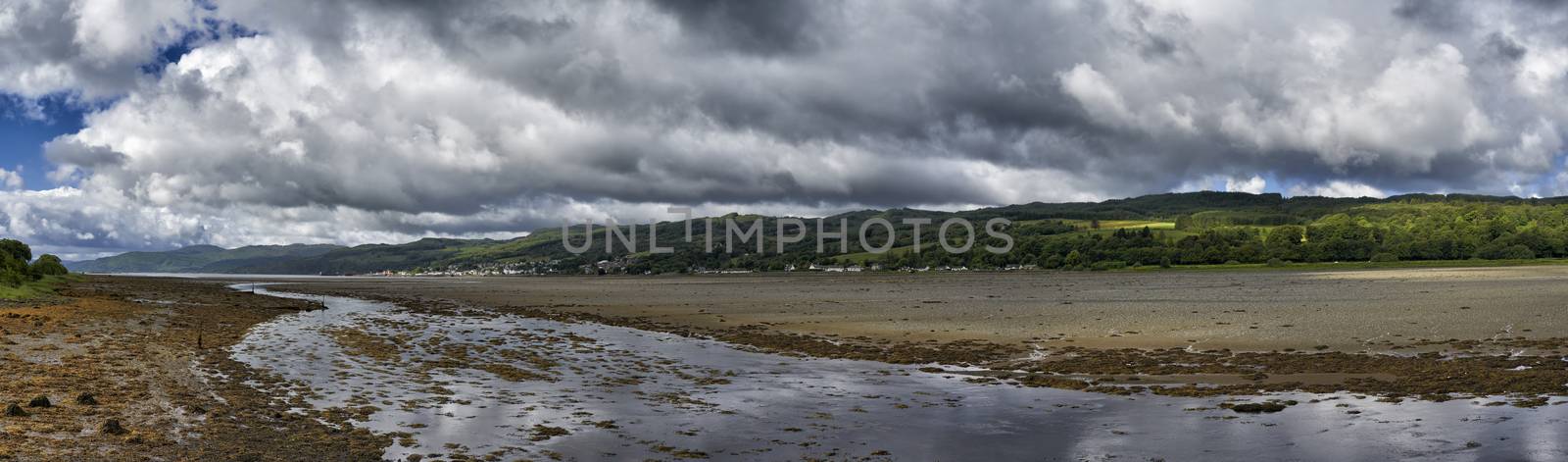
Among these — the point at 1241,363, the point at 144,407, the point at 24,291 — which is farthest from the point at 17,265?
the point at 1241,363

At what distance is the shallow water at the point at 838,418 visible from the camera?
554 inches

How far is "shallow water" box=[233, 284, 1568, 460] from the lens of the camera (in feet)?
46.2

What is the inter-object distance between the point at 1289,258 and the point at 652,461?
207527 millimetres

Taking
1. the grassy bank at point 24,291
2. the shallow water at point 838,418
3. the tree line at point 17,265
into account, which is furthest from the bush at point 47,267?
the shallow water at point 838,418

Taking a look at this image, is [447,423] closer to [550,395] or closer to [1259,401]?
[550,395]

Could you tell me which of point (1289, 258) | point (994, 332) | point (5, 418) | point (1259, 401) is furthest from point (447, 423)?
point (1289, 258)

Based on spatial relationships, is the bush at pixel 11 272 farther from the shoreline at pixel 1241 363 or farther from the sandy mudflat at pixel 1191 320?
the shoreline at pixel 1241 363

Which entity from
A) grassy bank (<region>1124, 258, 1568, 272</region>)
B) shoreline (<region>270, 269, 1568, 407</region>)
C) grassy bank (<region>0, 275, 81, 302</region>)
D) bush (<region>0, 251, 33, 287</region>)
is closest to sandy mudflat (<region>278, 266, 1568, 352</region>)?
shoreline (<region>270, 269, 1568, 407</region>)

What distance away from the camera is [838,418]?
17.6 metres

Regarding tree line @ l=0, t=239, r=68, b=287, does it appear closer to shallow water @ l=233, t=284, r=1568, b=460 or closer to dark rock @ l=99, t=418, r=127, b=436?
shallow water @ l=233, t=284, r=1568, b=460

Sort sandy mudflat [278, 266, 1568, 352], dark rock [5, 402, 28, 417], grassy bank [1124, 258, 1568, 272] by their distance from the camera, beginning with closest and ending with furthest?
A: dark rock [5, 402, 28, 417]
sandy mudflat [278, 266, 1568, 352]
grassy bank [1124, 258, 1568, 272]

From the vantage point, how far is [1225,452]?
45.3 ft

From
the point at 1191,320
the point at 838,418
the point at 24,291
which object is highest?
the point at 24,291

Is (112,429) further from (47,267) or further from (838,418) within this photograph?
(47,267)
